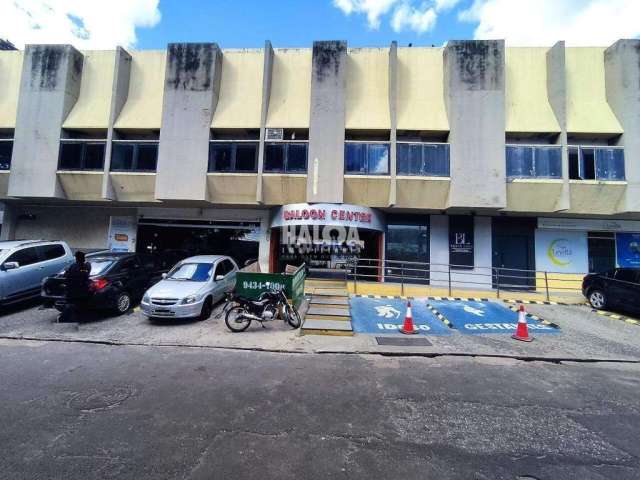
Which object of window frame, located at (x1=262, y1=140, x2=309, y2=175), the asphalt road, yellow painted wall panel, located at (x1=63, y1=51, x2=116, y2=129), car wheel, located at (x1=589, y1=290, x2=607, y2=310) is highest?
yellow painted wall panel, located at (x1=63, y1=51, x2=116, y2=129)

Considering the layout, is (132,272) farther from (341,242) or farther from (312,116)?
(312,116)

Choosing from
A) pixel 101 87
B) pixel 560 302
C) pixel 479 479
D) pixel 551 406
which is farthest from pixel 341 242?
pixel 101 87

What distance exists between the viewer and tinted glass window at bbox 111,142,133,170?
14.7m

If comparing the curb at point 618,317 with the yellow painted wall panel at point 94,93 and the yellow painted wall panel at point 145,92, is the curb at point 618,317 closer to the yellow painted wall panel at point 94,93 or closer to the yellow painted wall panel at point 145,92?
the yellow painted wall panel at point 145,92

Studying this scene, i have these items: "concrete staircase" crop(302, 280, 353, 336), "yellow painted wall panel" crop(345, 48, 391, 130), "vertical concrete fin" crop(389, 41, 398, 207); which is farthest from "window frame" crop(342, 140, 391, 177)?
"concrete staircase" crop(302, 280, 353, 336)

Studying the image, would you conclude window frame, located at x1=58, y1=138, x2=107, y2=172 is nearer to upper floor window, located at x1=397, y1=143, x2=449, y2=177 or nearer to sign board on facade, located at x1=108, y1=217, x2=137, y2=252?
sign board on facade, located at x1=108, y1=217, x2=137, y2=252

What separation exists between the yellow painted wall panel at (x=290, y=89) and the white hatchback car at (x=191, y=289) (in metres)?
7.21

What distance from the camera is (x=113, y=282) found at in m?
9.19

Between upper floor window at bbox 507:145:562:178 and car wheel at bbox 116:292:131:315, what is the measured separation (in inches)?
601

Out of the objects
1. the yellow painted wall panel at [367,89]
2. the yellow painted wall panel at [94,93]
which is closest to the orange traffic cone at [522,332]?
the yellow painted wall panel at [367,89]

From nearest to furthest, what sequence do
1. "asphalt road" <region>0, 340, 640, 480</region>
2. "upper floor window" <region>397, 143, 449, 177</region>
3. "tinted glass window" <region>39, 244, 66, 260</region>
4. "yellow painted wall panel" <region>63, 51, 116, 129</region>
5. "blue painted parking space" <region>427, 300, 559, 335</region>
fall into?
"asphalt road" <region>0, 340, 640, 480</region> < "blue painted parking space" <region>427, 300, 559, 335</region> < "tinted glass window" <region>39, 244, 66, 260</region> < "upper floor window" <region>397, 143, 449, 177</region> < "yellow painted wall panel" <region>63, 51, 116, 129</region>

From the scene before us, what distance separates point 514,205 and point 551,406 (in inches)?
449

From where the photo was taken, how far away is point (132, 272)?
10117 millimetres

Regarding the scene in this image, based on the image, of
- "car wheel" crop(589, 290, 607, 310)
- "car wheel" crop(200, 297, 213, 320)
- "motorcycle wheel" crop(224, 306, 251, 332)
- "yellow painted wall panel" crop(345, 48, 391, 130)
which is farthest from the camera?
"yellow painted wall panel" crop(345, 48, 391, 130)
